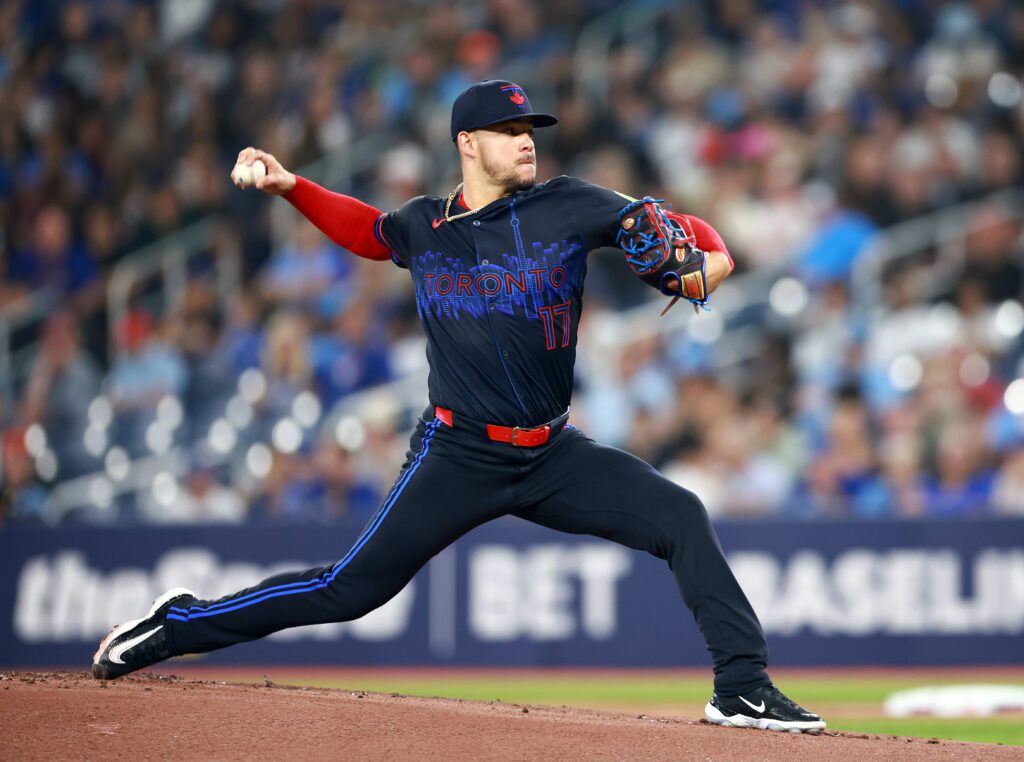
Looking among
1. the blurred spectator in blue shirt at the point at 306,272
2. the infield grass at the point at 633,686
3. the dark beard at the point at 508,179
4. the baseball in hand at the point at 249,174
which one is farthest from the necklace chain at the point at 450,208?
the blurred spectator in blue shirt at the point at 306,272

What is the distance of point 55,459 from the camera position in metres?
12.3

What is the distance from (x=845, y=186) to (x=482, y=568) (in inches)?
179

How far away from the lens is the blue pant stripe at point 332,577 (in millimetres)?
5216

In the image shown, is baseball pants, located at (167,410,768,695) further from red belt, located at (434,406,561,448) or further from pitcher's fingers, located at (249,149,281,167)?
pitcher's fingers, located at (249,149,281,167)

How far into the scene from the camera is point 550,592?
10984 mm

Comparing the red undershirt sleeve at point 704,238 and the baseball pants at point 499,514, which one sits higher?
the red undershirt sleeve at point 704,238

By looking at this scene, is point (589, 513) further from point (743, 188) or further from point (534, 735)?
point (743, 188)

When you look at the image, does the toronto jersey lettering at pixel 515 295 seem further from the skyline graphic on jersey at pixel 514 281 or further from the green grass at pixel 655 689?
the green grass at pixel 655 689

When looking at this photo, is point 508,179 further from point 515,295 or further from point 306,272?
point 306,272

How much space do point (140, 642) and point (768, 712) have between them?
7.70ft

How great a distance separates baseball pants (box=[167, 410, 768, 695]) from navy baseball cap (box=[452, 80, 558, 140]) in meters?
1.09

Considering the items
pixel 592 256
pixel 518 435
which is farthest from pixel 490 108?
pixel 592 256

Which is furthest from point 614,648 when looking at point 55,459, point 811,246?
point 55,459

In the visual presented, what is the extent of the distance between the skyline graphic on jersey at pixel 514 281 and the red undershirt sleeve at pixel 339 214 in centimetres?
37
